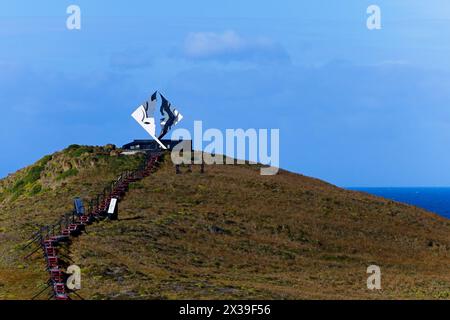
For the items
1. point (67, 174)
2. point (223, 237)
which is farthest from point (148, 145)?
point (223, 237)

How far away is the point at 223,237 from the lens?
52.2 m

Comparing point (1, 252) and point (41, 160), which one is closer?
point (1, 252)

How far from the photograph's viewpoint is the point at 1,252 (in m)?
47.2

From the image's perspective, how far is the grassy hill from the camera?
39531mm

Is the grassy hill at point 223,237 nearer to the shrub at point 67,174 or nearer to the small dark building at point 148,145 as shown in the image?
the shrub at point 67,174

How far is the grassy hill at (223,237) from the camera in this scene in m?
39.5

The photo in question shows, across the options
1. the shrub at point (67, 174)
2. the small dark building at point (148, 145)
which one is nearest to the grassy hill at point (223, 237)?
the shrub at point (67, 174)

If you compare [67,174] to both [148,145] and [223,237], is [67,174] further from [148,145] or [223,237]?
[223,237]

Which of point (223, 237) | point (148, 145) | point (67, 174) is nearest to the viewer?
point (223, 237)

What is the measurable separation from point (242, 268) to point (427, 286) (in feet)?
37.4

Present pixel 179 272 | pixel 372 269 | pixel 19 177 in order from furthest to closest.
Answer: pixel 19 177, pixel 372 269, pixel 179 272
